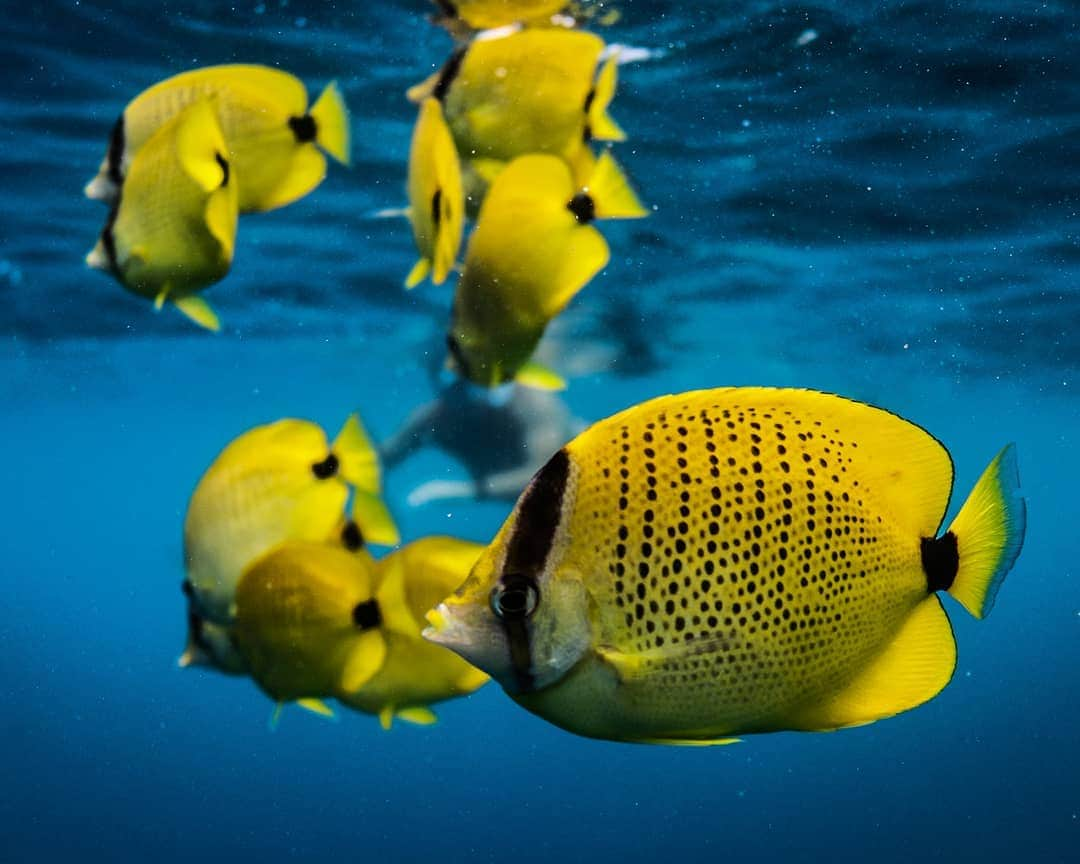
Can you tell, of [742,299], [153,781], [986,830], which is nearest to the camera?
[742,299]

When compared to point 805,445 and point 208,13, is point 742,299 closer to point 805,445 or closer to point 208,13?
point 208,13

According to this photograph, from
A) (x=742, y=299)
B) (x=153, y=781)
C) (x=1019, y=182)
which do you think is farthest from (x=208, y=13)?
(x=153, y=781)

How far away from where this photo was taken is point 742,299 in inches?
961

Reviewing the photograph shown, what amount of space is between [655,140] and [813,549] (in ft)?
45.9

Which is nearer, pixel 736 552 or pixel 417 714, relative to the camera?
pixel 736 552

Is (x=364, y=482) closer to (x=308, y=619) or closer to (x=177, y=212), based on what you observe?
(x=308, y=619)

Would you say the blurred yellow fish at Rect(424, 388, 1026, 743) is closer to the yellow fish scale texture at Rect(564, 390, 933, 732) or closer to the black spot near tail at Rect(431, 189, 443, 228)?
the yellow fish scale texture at Rect(564, 390, 933, 732)

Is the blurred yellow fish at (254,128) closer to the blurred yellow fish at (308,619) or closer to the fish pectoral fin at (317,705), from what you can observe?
the blurred yellow fish at (308,619)

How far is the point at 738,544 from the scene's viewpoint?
5.32ft

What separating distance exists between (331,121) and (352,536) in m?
1.30

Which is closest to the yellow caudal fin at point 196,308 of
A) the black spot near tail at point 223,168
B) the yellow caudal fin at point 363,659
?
the black spot near tail at point 223,168

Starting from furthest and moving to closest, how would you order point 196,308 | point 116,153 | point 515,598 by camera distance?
point 196,308, point 116,153, point 515,598

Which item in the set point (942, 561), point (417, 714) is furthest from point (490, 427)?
point (942, 561)

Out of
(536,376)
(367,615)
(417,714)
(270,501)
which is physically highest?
(536,376)
